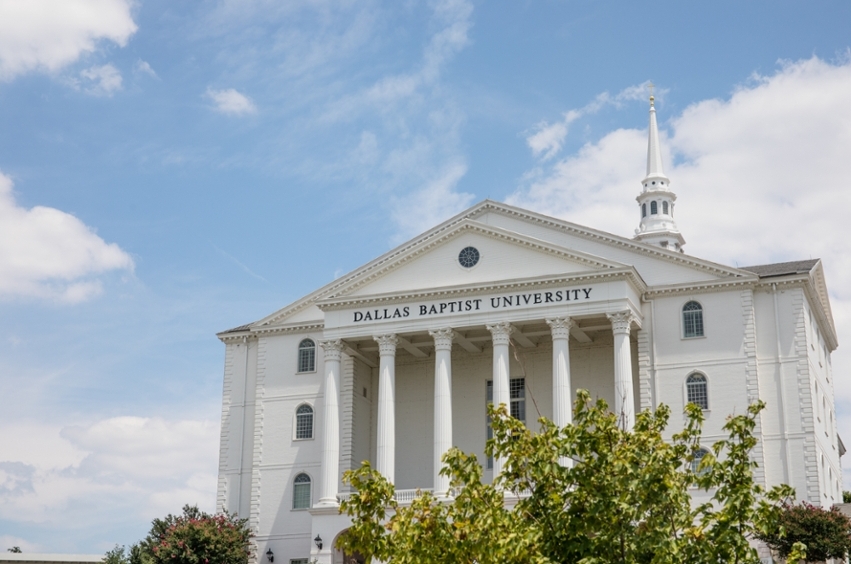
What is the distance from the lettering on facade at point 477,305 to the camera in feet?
166

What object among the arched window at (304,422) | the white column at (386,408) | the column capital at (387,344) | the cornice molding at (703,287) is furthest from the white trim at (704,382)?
the arched window at (304,422)

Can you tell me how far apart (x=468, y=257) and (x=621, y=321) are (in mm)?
7853

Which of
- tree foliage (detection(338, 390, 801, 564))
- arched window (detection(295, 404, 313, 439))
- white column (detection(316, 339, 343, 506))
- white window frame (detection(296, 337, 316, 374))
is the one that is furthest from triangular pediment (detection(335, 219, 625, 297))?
tree foliage (detection(338, 390, 801, 564))

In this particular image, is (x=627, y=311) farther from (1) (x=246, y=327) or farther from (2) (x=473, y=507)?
(2) (x=473, y=507)

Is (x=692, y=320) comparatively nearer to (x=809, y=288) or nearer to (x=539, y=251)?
(x=809, y=288)

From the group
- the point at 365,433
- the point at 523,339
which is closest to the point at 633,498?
the point at 523,339

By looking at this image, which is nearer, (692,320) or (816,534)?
(816,534)

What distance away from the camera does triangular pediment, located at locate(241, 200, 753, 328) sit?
51.0 metres

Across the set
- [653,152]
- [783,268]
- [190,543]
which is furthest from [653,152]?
[190,543]

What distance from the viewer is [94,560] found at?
173 ft

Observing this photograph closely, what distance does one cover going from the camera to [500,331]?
51.1 metres

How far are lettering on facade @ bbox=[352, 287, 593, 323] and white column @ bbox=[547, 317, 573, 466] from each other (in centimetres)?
107

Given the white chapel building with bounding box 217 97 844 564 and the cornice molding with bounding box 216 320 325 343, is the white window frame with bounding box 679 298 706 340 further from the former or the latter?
the cornice molding with bounding box 216 320 325 343

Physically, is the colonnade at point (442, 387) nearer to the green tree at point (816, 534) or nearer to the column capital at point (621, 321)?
the column capital at point (621, 321)
